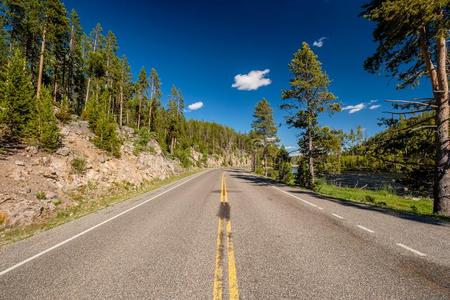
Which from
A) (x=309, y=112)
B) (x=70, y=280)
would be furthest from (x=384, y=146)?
(x=70, y=280)

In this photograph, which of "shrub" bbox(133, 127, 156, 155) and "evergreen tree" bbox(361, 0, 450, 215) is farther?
"shrub" bbox(133, 127, 156, 155)

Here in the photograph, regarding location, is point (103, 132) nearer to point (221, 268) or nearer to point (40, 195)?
point (40, 195)

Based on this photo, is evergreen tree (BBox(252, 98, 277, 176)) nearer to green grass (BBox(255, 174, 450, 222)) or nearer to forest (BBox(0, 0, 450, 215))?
forest (BBox(0, 0, 450, 215))

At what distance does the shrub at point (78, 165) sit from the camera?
1438cm

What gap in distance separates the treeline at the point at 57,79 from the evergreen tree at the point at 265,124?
62.4ft

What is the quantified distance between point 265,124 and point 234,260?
32.3 meters

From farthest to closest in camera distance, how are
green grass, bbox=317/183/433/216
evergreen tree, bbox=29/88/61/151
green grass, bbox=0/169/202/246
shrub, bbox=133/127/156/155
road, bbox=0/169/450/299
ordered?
shrub, bbox=133/127/156/155, evergreen tree, bbox=29/88/61/151, green grass, bbox=317/183/433/216, green grass, bbox=0/169/202/246, road, bbox=0/169/450/299

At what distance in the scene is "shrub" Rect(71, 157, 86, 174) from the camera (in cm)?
1438

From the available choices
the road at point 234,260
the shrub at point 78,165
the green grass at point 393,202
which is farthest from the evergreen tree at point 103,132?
the green grass at point 393,202

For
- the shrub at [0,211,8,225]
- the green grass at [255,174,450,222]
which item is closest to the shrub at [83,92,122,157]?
the shrub at [0,211,8,225]

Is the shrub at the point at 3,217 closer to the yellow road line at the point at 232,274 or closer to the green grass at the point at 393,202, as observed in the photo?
the yellow road line at the point at 232,274

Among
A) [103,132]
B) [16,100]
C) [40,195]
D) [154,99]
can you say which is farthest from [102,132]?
[154,99]

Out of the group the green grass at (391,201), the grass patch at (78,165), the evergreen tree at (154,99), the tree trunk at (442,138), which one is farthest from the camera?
the evergreen tree at (154,99)

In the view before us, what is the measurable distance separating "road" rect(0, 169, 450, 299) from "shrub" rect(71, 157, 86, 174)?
8.99 metres
